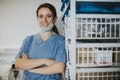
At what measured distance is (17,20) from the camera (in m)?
2.40

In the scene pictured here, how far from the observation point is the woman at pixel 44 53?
170 cm

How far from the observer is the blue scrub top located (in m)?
1.73

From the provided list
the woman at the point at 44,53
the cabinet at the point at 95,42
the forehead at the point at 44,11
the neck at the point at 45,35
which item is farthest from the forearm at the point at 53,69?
the forehead at the point at 44,11

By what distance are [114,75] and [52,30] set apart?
78cm

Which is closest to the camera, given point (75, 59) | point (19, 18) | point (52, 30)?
point (75, 59)

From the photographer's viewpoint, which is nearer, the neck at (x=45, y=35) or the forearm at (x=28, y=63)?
the forearm at (x=28, y=63)

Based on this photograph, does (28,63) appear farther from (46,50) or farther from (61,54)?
(61,54)

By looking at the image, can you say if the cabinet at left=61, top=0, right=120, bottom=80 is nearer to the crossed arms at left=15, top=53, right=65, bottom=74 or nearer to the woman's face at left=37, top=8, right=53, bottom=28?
the crossed arms at left=15, top=53, right=65, bottom=74

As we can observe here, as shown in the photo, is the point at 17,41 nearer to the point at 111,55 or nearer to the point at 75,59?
the point at 75,59

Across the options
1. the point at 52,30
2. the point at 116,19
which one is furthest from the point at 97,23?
the point at 52,30

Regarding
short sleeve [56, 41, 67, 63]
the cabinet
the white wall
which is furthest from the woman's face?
the white wall

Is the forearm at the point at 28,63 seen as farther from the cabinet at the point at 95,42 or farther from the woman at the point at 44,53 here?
the cabinet at the point at 95,42

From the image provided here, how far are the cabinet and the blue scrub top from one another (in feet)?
0.91

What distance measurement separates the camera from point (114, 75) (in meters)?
1.53
